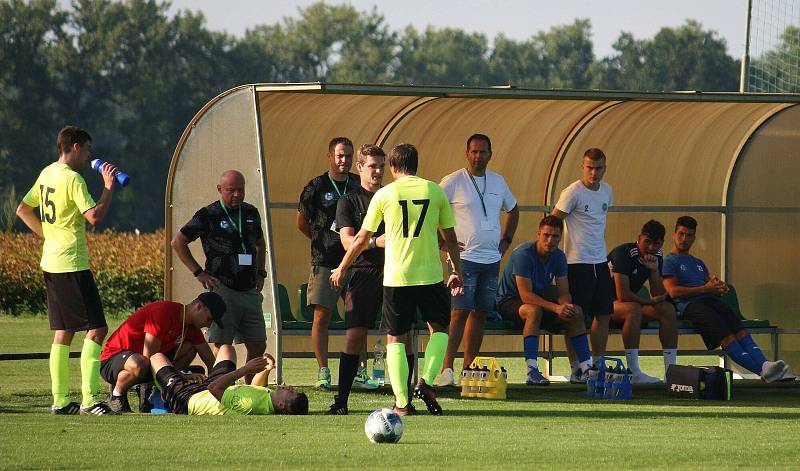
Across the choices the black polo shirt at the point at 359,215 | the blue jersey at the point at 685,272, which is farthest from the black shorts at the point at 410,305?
the blue jersey at the point at 685,272

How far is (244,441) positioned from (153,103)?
67200 millimetres

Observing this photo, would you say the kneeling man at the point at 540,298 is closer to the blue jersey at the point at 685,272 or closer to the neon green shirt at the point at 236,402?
the blue jersey at the point at 685,272

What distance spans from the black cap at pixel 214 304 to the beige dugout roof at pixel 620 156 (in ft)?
11.5

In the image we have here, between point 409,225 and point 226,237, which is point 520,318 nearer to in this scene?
point 226,237

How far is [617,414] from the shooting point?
11.4 metres

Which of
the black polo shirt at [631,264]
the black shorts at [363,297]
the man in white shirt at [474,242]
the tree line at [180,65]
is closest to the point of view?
the black shorts at [363,297]

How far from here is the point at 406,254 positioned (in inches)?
421

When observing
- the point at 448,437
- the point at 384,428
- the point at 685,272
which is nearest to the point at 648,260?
the point at 685,272

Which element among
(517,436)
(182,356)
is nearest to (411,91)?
(182,356)

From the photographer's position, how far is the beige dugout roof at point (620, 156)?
15555mm

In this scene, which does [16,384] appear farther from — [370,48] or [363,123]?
[370,48]

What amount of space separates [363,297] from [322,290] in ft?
5.21

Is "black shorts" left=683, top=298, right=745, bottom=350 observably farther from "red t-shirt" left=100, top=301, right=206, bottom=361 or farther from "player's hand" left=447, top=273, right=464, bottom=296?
"red t-shirt" left=100, top=301, right=206, bottom=361

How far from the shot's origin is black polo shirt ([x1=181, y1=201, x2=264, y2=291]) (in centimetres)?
1198
